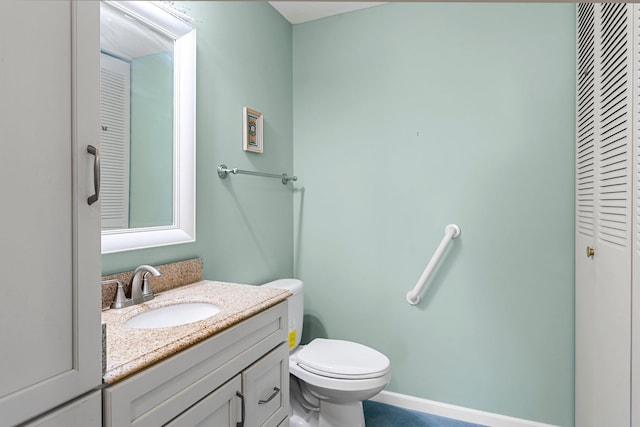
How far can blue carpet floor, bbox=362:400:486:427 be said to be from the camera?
1988 mm

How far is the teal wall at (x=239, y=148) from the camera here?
5.52ft

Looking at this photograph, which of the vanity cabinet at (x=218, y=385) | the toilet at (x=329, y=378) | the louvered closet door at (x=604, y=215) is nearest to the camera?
the vanity cabinet at (x=218, y=385)

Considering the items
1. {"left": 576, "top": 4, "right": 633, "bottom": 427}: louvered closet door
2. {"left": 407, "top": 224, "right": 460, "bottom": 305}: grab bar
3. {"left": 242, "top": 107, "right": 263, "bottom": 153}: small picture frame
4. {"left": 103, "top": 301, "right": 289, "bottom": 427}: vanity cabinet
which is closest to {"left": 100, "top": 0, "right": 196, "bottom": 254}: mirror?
{"left": 242, "top": 107, "right": 263, "bottom": 153}: small picture frame

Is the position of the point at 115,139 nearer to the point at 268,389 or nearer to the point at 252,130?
the point at 252,130

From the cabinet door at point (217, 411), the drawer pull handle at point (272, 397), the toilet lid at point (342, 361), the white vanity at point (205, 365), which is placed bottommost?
the toilet lid at point (342, 361)

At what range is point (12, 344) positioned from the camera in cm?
62

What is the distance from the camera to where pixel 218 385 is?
1075 millimetres

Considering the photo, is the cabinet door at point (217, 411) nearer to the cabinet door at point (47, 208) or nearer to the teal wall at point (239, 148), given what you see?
the cabinet door at point (47, 208)

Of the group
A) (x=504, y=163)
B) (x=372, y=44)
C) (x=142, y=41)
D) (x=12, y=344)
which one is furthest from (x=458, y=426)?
(x=142, y=41)

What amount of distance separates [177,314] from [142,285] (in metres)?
0.17

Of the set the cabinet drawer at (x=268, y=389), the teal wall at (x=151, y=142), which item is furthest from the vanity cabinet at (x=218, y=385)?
the teal wall at (x=151, y=142)

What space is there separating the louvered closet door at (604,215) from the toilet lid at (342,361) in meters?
0.82

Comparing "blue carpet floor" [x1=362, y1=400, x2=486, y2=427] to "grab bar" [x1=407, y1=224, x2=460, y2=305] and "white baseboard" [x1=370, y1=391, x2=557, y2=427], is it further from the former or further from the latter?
"grab bar" [x1=407, y1=224, x2=460, y2=305]

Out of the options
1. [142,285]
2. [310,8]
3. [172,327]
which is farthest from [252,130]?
[172,327]
